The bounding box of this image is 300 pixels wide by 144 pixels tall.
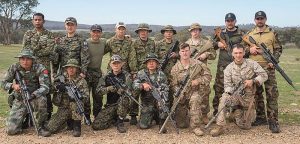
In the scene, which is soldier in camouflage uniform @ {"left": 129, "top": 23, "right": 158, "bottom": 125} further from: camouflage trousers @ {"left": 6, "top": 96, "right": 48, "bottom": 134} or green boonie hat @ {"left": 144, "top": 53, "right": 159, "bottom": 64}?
camouflage trousers @ {"left": 6, "top": 96, "right": 48, "bottom": 134}

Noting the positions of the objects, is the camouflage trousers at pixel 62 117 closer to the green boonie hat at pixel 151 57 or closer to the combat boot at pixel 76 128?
the combat boot at pixel 76 128

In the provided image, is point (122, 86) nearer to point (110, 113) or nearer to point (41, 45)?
point (110, 113)

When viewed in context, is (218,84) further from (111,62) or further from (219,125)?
(111,62)

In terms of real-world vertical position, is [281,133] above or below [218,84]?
below

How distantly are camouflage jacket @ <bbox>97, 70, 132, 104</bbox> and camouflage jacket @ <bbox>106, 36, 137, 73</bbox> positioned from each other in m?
0.46

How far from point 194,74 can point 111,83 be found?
1.84 metres

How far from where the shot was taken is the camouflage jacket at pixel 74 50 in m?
9.17

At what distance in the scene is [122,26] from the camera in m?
9.43

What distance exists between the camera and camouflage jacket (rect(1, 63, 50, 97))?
863cm

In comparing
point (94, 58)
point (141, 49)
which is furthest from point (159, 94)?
point (94, 58)

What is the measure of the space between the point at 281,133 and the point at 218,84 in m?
1.92

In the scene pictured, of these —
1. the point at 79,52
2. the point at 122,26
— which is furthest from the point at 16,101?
the point at 122,26

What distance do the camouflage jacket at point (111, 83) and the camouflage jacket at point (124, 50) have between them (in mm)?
461

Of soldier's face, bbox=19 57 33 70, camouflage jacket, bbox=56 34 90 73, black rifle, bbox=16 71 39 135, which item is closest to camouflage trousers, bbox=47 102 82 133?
black rifle, bbox=16 71 39 135
